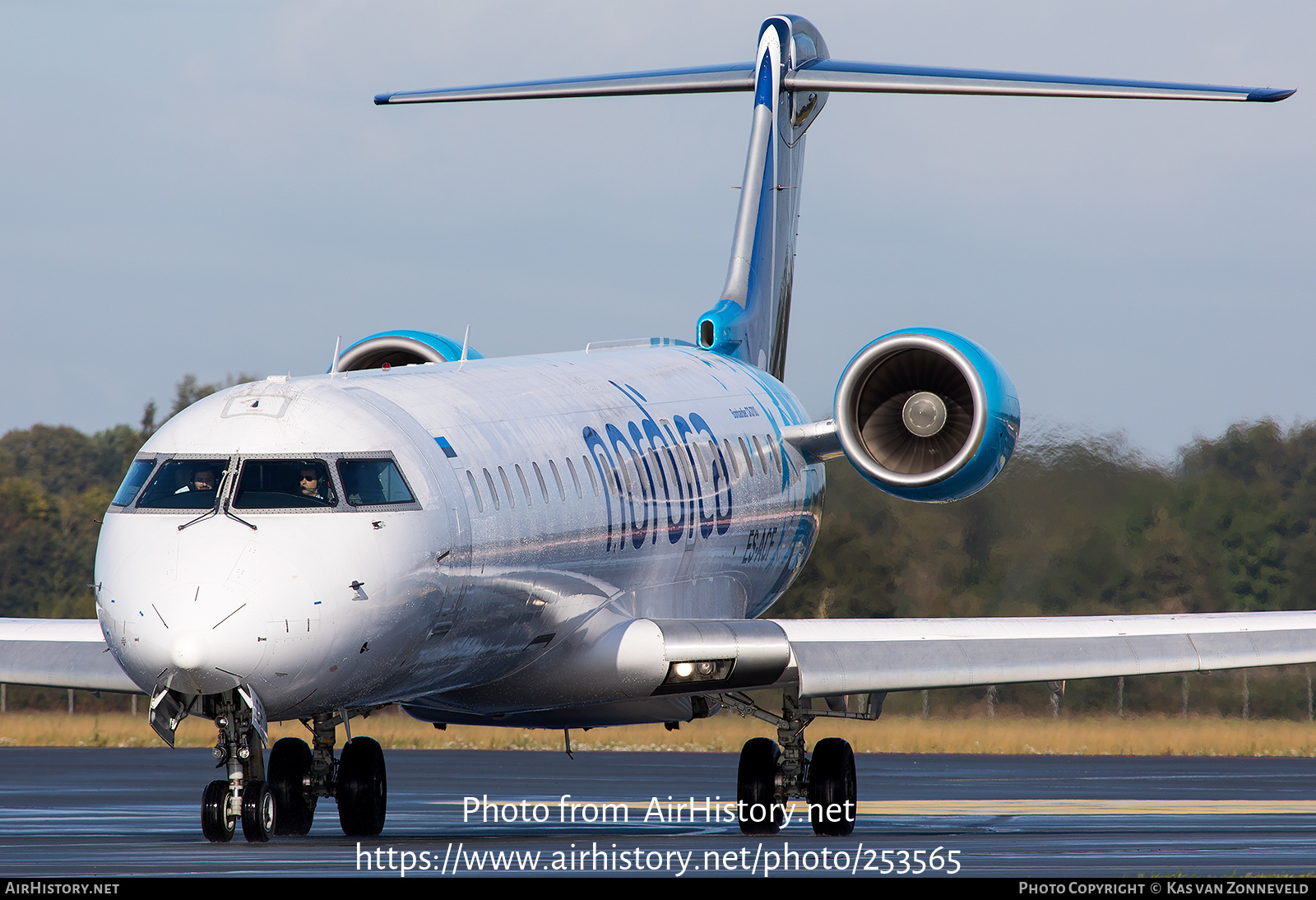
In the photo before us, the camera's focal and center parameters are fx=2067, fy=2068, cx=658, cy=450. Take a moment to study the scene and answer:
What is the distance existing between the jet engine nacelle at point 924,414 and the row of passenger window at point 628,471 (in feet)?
4.07

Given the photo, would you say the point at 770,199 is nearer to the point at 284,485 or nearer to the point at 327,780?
the point at 327,780

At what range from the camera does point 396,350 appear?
2192 cm

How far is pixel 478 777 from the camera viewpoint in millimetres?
26703

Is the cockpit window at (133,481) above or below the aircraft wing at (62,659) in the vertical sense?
above

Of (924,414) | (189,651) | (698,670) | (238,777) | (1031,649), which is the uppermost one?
(924,414)

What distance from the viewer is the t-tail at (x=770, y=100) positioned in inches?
922

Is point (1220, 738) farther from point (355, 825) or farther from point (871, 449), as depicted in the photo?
point (355, 825)

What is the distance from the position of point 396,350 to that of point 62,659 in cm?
630

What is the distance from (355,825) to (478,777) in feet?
31.4

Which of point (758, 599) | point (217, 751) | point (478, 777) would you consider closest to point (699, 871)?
point (217, 751)

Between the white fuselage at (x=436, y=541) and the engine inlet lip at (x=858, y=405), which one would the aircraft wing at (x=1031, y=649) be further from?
the engine inlet lip at (x=858, y=405)

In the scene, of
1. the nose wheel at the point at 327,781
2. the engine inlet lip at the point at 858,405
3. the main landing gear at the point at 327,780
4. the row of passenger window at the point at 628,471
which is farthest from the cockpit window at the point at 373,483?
the engine inlet lip at the point at 858,405

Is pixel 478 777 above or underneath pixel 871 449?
underneath

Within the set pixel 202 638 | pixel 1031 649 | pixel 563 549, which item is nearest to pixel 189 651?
pixel 202 638
